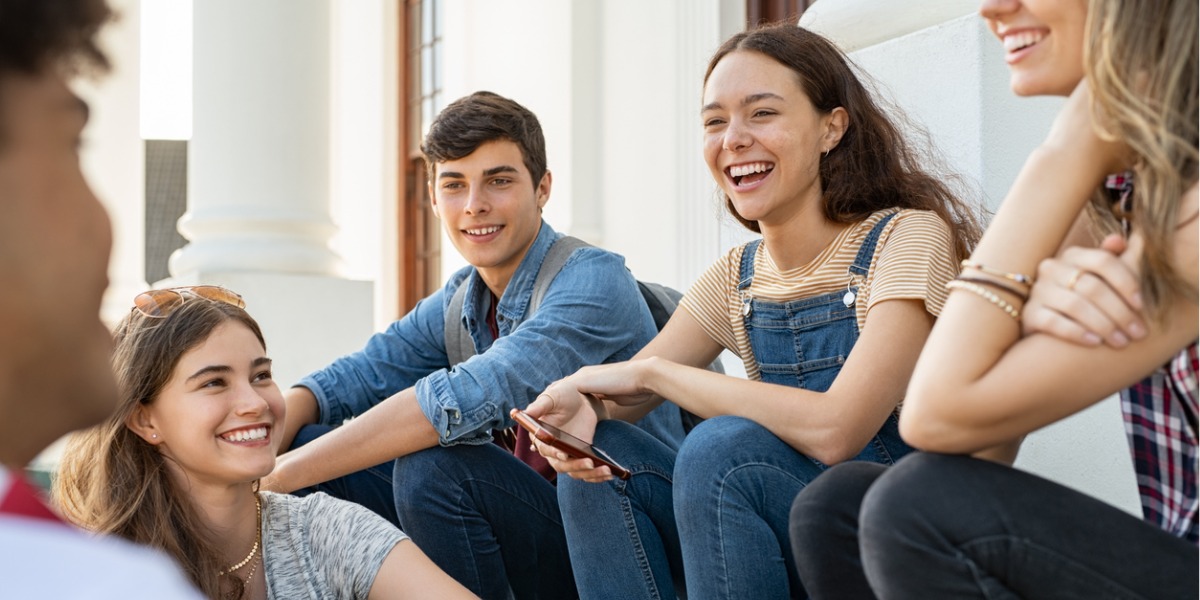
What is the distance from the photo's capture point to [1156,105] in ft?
4.91

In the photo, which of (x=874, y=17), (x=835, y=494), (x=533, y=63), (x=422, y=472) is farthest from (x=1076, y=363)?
(x=533, y=63)

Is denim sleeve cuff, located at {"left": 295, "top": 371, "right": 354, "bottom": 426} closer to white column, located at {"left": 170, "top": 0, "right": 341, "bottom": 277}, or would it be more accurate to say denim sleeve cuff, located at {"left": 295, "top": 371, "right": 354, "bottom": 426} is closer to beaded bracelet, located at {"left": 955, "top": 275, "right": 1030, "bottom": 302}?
beaded bracelet, located at {"left": 955, "top": 275, "right": 1030, "bottom": 302}

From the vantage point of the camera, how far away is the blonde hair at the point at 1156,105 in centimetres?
148

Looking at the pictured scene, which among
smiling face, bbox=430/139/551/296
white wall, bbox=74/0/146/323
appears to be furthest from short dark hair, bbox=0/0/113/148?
white wall, bbox=74/0/146/323

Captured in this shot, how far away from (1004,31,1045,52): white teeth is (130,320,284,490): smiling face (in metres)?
1.56

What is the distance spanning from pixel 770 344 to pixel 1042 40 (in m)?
0.99

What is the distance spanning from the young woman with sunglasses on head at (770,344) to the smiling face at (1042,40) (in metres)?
0.55

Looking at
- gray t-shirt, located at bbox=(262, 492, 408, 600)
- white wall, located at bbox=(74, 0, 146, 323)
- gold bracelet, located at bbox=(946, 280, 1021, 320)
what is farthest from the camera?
white wall, located at bbox=(74, 0, 146, 323)

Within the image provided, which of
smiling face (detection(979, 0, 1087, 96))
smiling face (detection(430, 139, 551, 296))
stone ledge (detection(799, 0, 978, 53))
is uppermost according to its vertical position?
stone ledge (detection(799, 0, 978, 53))

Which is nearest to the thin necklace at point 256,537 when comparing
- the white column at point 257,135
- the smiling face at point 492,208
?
the smiling face at point 492,208

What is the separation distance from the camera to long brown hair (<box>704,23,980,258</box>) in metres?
2.60

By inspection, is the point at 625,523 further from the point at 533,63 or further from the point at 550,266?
the point at 533,63

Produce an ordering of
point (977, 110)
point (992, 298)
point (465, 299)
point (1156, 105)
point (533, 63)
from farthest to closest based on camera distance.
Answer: point (533, 63) < point (465, 299) < point (977, 110) < point (992, 298) < point (1156, 105)

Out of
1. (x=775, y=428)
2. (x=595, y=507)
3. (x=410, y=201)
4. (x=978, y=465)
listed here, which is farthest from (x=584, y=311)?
(x=410, y=201)
